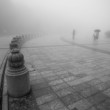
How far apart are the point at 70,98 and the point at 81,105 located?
1.16ft

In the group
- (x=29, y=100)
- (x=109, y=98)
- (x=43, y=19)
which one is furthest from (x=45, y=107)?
(x=43, y=19)

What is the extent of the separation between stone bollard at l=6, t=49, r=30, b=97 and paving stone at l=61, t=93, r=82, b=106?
113cm

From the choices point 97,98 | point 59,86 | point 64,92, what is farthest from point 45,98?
point 97,98

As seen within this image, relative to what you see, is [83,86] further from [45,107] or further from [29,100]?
[29,100]

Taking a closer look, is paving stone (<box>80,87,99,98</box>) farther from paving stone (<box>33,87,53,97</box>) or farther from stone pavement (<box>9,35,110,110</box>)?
paving stone (<box>33,87,53,97</box>)

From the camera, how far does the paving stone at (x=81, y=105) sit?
2.67m

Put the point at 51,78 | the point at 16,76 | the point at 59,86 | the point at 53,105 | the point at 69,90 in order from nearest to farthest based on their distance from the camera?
the point at 53,105
the point at 16,76
the point at 69,90
the point at 59,86
the point at 51,78

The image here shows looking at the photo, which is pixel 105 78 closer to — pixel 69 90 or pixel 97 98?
pixel 97 98

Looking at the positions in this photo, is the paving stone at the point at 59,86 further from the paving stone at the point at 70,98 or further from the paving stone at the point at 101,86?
the paving stone at the point at 101,86

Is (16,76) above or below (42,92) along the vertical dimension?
above

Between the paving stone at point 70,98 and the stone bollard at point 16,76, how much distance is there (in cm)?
113

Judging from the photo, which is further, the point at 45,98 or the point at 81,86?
the point at 81,86

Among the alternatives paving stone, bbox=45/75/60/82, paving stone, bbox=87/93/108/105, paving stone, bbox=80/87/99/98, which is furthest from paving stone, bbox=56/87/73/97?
paving stone, bbox=45/75/60/82

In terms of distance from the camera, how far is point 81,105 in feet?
9.08
